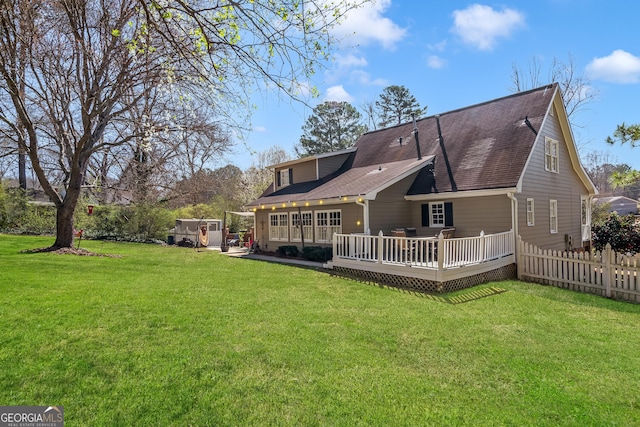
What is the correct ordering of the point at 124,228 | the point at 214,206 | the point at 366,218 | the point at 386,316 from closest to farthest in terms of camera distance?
the point at 386,316, the point at 366,218, the point at 124,228, the point at 214,206

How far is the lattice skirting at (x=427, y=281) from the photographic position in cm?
903

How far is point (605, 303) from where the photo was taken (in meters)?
7.94

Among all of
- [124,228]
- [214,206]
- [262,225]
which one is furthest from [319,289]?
[214,206]

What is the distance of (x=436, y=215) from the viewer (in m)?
13.6

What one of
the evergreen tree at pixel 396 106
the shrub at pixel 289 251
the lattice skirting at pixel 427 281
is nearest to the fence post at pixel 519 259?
the lattice skirting at pixel 427 281

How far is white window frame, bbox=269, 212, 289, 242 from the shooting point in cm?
1672

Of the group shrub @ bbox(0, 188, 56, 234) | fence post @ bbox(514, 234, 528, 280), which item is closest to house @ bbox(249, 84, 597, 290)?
fence post @ bbox(514, 234, 528, 280)

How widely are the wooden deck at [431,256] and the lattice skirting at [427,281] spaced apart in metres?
0.07

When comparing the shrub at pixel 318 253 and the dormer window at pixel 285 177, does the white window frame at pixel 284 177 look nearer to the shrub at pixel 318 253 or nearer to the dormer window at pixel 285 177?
the dormer window at pixel 285 177

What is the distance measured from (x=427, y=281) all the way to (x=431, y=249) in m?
1.80

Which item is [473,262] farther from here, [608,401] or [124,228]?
[124,228]

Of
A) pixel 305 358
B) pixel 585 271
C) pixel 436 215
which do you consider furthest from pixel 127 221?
pixel 585 271

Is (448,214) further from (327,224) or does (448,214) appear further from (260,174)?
(260,174)

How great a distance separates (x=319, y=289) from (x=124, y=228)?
18125 mm
